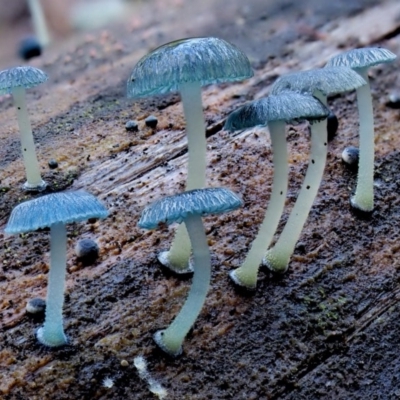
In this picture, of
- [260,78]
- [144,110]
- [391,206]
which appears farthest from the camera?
[260,78]

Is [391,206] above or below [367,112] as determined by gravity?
below

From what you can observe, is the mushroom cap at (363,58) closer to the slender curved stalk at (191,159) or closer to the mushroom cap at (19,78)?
the slender curved stalk at (191,159)

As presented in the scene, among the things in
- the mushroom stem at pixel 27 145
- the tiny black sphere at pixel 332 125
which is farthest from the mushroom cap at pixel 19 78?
the tiny black sphere at pixel 332 125

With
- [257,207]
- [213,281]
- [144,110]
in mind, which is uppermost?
[144,110]

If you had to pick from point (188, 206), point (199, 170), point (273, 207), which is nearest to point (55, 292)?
point (188, 206)

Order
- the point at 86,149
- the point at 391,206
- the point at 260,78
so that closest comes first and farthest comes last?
the point at 391,206 < the point at 86,149 < the point at 260,78

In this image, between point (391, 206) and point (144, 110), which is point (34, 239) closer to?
point (144, 110)

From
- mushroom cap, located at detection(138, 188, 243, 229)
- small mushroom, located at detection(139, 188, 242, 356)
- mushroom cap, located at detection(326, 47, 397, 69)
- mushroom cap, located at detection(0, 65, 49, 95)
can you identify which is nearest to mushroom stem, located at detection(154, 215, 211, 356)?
small mushroom, located at detection(139, 188, 242, 356)

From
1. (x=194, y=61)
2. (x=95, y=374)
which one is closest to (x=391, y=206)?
(x=194, y=61)
